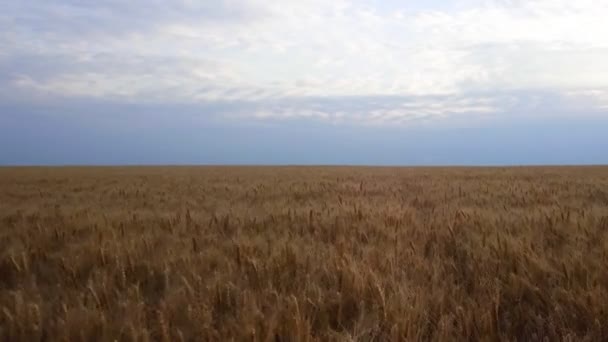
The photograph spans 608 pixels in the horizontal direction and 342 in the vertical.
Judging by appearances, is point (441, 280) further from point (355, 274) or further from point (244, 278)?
point (244, 278)

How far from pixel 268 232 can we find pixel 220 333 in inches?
96.5

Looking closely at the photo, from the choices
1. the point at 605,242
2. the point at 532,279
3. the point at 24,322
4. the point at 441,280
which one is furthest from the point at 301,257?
the point at 605,242

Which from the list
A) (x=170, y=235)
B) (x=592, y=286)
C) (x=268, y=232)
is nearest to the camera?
(x=592, y=286)

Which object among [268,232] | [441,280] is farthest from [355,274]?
[268,232]

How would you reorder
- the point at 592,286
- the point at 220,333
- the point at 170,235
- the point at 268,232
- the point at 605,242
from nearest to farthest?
the point at 220,333 → the point at 592,286 → the point at 605,242 → the point at 170,235 → the point at 268,232

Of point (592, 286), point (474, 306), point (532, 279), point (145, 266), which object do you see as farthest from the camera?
point (145, 266)

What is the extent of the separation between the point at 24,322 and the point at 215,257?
4.70ft

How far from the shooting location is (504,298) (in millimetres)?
2799

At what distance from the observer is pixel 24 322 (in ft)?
7.25

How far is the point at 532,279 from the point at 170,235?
2.99 metres

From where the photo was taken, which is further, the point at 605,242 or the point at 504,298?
the point at 605,242

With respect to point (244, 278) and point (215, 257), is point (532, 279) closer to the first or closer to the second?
point (244, 278)

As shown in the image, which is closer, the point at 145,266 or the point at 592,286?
the point at 592,286

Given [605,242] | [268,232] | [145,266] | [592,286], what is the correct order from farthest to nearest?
[268,232] < [605,242] < [145,266] < [592,286]
